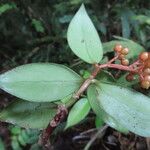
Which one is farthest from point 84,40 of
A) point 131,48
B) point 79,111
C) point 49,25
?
point 49,25

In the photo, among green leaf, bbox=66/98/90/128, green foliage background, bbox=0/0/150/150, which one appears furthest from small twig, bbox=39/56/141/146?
green foliage background, bbox=0/0/150/150

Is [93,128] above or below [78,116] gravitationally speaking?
below

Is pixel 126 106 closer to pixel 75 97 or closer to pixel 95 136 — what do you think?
pixel 75 97

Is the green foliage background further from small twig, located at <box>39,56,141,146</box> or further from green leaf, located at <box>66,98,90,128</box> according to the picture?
small twig, located at <box>39,56,141,146</box>

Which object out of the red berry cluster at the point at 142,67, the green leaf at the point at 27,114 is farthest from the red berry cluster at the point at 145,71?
the green leaf at the point at 27,114

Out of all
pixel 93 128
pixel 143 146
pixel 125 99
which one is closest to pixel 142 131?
pixel 125 99

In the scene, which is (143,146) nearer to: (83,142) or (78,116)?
(83,142)
